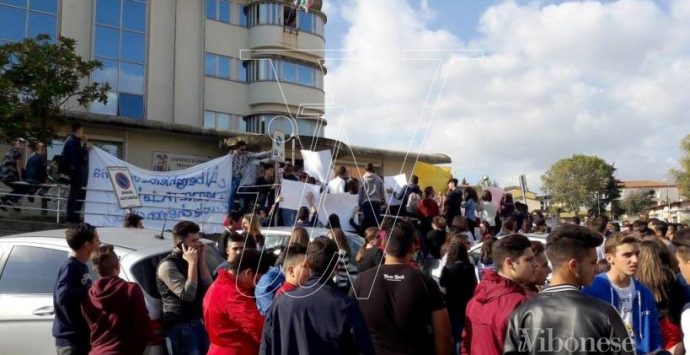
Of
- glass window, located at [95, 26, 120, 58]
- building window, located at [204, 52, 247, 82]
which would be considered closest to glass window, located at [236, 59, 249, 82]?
building window, located at [204, 52, 247, 82]

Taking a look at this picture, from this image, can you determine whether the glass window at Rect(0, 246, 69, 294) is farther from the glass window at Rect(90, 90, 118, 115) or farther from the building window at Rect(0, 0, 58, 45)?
the glass window at Rect(90, 90, 118, 115)

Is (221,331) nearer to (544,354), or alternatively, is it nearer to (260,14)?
(544,354)

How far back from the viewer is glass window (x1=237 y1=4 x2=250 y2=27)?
32.2 meters

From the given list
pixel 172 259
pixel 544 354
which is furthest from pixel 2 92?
pixel 544 354

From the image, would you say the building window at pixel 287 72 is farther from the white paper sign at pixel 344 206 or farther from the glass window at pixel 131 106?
the white paper sign at pixel 344 206

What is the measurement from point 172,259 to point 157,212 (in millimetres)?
8131

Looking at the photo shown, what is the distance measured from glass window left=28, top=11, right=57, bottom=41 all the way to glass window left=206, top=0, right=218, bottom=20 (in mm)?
7261

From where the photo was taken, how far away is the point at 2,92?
1467cm

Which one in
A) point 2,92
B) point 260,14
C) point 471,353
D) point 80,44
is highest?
point 260,14

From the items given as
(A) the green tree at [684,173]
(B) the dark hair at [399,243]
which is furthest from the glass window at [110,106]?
(A) the green tree at [684,173]

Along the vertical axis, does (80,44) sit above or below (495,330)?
above

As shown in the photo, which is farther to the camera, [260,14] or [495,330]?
[260,14]

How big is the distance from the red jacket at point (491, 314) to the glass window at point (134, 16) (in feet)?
87.5

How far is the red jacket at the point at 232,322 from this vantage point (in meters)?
4.21
